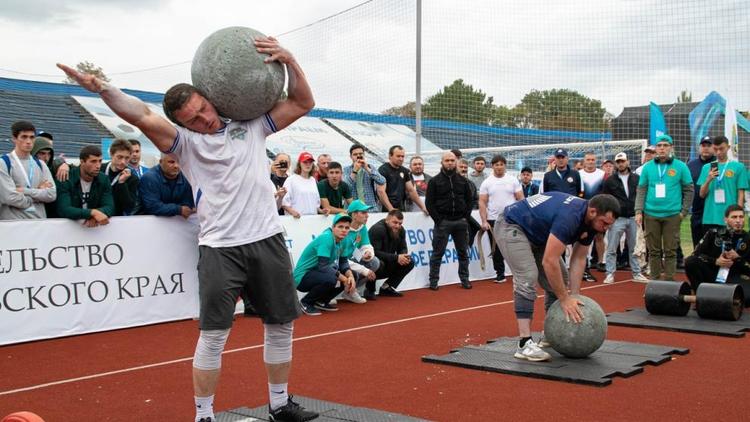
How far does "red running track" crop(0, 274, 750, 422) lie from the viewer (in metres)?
5.17

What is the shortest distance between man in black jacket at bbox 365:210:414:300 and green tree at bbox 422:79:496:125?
9037mm

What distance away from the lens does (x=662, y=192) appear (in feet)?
36.6

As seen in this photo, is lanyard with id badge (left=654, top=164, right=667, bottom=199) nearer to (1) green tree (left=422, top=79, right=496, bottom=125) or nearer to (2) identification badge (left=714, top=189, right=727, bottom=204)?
(2) identification badge (left=714, top=189, right=727, bottom=204)

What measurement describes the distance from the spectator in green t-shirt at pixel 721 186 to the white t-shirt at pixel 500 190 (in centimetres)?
277

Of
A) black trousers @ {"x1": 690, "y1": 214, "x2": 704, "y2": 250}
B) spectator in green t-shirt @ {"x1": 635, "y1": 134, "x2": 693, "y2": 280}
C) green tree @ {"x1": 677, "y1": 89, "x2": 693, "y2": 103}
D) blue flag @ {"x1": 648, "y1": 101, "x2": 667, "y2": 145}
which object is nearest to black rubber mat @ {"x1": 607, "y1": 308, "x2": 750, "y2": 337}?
spectator in green t-shirt @ {"x1": 635, "y1": 134, "x2": 693, "y2": 280}

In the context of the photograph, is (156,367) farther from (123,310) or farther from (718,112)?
(718,112)

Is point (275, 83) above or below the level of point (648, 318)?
above

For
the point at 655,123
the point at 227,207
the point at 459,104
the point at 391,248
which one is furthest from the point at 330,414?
the point at 655,123

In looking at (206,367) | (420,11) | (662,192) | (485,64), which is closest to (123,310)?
(206,367)

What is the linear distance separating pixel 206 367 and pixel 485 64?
14.7m

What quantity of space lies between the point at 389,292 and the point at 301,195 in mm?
1851

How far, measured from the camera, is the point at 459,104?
67.8 feet

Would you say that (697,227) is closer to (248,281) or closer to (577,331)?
(577,331)

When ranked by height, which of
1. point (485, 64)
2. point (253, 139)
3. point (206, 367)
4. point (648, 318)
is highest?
point (485, 64)
